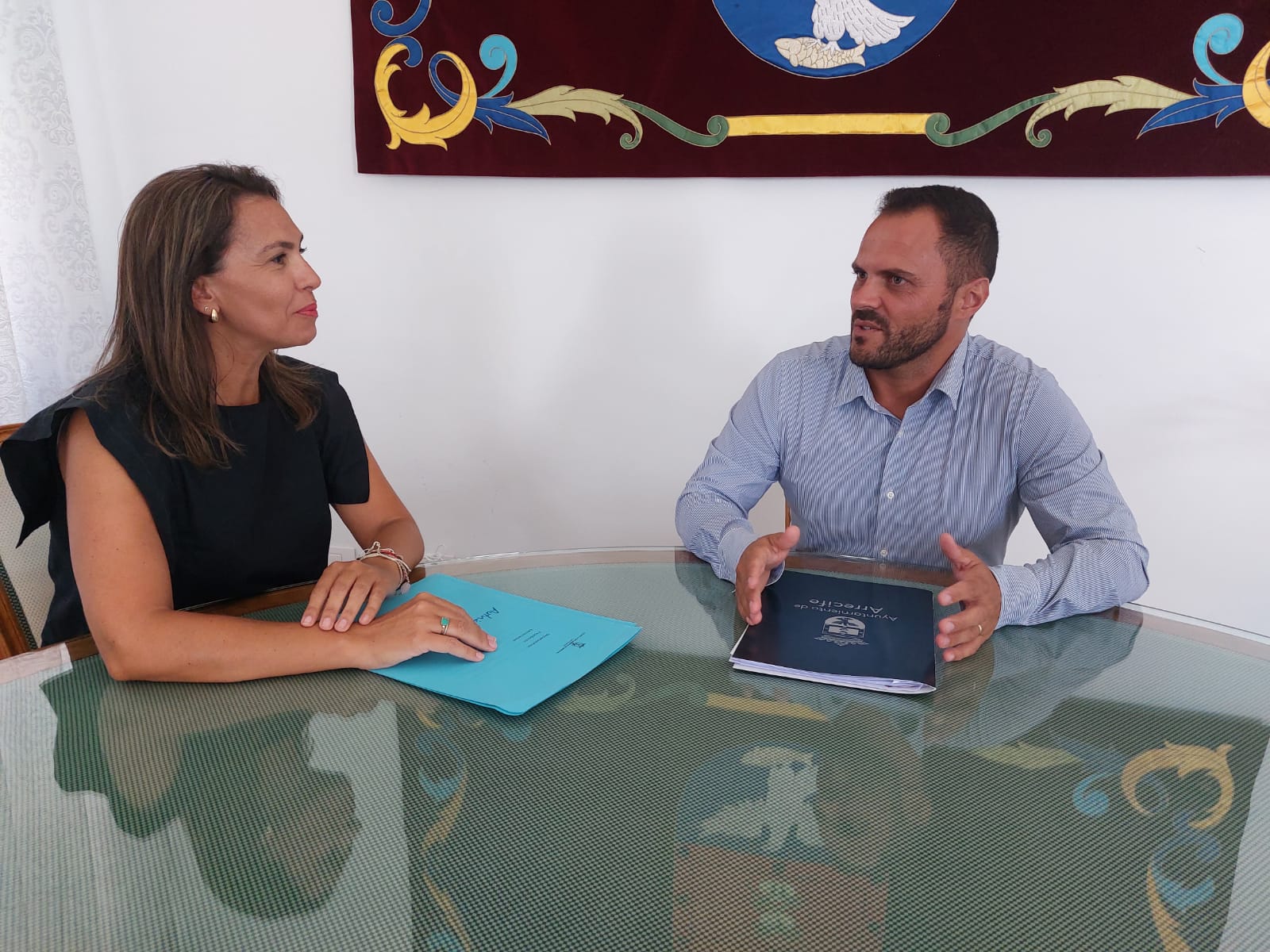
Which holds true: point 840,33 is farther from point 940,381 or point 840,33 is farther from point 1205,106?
point 940,381

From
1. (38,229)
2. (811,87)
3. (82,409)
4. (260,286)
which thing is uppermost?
(811,87)

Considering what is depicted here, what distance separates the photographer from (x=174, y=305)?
149cm

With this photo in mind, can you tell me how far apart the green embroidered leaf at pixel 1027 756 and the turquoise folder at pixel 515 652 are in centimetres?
44

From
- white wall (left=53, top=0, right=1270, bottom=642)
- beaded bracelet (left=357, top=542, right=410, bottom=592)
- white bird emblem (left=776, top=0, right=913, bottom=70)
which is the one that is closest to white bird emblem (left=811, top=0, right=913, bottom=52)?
white bird emblem (left=776, top=0, right=913, bottom=70)

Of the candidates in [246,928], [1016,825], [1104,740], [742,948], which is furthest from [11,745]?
[1104,740]

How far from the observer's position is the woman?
1143 millimetres

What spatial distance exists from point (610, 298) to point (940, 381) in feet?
4.35

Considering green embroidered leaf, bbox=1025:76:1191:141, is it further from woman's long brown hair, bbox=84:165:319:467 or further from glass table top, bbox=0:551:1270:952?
woman's long brown hair, bbox=84:165:319:467

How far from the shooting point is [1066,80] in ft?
7.54

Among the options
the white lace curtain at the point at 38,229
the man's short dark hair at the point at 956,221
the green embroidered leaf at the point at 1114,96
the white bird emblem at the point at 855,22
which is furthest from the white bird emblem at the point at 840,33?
the white lace curtain at the point at 38,229

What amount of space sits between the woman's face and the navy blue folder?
892mm

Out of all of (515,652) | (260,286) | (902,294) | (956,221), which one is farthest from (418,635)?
(956,221)

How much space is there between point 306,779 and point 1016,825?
2.12 ft

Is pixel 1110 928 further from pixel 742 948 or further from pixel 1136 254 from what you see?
pixel 1136 254
